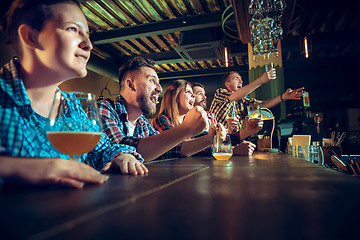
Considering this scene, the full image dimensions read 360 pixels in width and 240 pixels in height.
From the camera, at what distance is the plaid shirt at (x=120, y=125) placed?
1483 mm

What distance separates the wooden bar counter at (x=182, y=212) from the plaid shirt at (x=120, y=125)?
3.10 ft

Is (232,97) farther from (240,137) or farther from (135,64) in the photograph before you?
(135,64)

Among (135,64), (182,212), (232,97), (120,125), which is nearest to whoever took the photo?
(182,212)

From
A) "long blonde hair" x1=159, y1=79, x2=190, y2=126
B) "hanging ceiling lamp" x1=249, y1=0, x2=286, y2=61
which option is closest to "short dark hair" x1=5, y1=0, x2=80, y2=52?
"long blonde hair" x1=159, y1=79, x2=190, y2=126

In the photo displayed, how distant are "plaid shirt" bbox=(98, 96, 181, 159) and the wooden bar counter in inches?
37.1

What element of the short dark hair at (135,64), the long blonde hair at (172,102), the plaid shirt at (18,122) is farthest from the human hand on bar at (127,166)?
the long blonde hair at (172,102)

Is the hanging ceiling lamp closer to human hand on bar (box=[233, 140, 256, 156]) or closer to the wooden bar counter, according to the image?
human hand on bar (box=[233, 140, 256, 156])

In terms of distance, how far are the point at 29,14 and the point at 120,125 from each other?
0.95 meters

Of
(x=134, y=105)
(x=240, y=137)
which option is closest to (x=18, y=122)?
(x=134, y=105)

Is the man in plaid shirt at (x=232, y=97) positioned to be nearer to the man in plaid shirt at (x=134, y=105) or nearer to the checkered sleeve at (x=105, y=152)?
the man in plaid shirt at (x=134, y=105)

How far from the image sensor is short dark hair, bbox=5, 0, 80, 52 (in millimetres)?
867

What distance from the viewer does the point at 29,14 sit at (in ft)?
2.87

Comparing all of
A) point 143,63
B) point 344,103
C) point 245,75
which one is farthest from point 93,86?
point 344,103

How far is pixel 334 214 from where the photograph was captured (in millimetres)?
309
